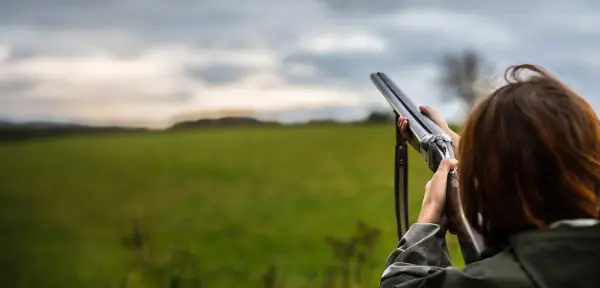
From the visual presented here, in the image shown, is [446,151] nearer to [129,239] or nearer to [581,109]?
[581,109]

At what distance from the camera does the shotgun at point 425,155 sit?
926mm

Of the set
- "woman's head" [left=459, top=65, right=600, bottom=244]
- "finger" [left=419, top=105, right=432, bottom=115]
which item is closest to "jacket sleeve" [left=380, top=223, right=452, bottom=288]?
"woman's head" [left=459, top=65, right=600, bottom=244]

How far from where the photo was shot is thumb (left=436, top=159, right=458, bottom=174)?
98 cm

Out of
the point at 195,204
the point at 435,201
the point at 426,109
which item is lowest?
the point at 195,204

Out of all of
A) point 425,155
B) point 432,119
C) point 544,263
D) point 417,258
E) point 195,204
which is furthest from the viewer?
point 195,204

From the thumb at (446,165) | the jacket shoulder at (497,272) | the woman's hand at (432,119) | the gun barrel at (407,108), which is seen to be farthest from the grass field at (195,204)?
the jacket shoulder at (497,272)

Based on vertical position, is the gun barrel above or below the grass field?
above

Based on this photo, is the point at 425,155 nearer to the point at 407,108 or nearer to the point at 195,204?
the point at 407,108

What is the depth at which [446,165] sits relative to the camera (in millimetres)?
990

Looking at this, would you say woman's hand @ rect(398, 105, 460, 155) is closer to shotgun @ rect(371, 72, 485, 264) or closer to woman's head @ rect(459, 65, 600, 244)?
shotgun @ rect(371, 72, 485, 264)

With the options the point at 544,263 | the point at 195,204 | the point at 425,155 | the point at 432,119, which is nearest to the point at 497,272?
the point at 544,263

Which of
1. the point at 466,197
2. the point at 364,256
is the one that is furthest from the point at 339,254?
the point at 466,197

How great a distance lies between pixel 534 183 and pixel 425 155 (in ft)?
1.16

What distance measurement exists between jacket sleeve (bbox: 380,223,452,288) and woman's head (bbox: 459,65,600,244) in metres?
0.12
